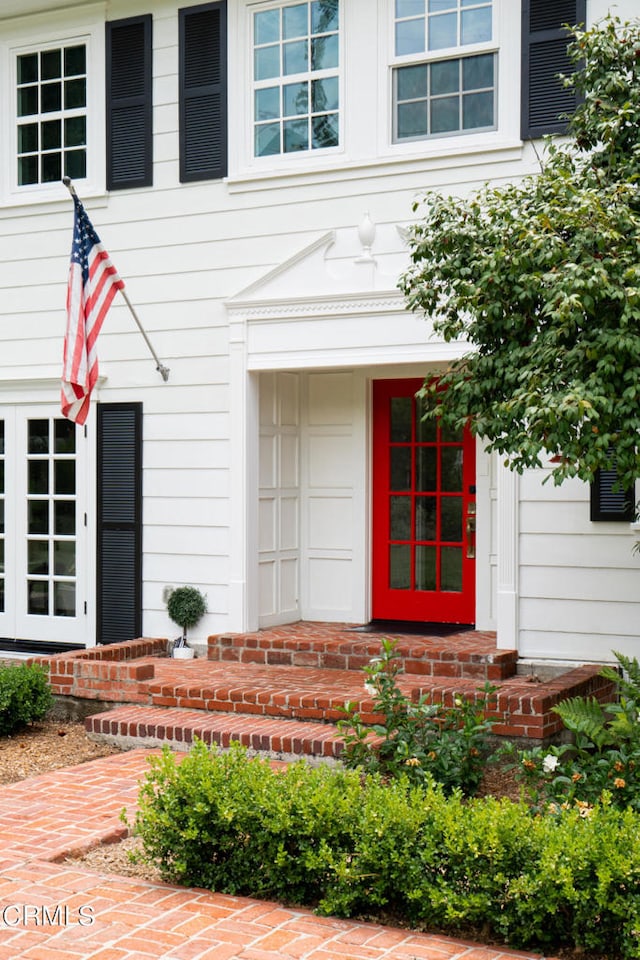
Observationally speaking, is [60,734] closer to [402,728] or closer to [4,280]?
[402,728]

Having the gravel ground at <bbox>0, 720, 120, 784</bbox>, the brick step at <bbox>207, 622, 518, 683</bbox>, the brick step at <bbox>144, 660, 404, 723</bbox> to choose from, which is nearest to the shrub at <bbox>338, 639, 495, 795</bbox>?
the brick step at <bbox>144, 660, 404, 723</bbox>

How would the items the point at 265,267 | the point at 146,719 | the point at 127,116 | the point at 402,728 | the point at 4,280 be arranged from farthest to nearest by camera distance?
the point at 4,280
the point at 127,116
the point at 265,267
the point at 146,719
the point at 402,728

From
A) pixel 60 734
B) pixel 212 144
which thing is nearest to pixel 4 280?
pixel 212 144

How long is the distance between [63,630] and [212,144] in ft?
15.3

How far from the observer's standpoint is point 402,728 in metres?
6.25

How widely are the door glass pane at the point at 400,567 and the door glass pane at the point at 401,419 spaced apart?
3.14ft

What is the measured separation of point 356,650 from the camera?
8773 millimetres

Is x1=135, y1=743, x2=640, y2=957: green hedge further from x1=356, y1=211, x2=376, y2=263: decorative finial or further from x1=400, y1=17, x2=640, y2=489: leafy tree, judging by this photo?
x1=356, y1=211, x2=376, y2=263: decorative finial

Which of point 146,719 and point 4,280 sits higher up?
point 4,280

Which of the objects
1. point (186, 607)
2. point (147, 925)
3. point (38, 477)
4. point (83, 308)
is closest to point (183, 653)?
point (186, 607)

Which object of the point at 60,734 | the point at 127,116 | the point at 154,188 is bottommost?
the point at 60,734

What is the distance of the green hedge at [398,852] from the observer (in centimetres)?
428

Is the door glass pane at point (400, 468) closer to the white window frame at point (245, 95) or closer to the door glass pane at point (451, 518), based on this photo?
the door glass pane at point (451, 518)

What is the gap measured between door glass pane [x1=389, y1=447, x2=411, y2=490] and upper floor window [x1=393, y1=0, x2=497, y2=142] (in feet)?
8.70
